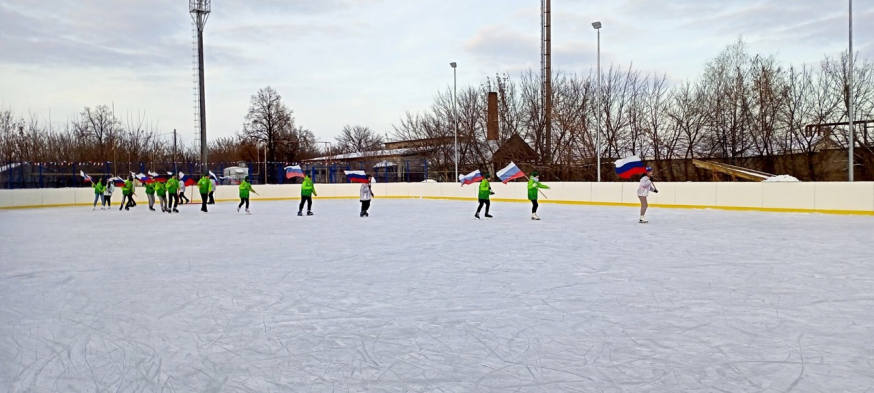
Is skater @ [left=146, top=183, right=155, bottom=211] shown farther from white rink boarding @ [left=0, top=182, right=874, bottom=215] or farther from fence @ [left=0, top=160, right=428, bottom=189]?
white rink boarding @ [left=0, top=182, right=874, bottom=215]

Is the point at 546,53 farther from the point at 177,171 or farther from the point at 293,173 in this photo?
the point at 177,171

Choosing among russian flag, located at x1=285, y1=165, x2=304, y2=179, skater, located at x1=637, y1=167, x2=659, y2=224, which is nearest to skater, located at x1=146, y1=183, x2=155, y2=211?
russian flag, located at x1=285, y1=165, x2=304, y2=179

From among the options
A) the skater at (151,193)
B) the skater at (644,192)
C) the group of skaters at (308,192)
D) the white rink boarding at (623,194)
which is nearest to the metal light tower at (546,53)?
the white rink boarding at (623,194)

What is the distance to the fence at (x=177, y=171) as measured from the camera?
2634 centimetres

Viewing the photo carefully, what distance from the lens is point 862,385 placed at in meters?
3.37

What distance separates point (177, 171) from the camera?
30.1m

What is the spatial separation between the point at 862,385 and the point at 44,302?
6737 mm

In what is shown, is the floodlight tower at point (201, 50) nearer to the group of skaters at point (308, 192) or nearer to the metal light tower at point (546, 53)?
the group of skaters at point (308, 192)

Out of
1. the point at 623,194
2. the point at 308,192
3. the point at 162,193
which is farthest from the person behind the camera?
the point at 623,194

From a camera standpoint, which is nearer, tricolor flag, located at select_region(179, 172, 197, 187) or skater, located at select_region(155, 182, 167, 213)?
skater, located at select_region(155, 182, 167, 213)

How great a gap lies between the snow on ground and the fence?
62.8 feet

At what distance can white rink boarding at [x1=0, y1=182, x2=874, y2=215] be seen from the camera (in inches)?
666

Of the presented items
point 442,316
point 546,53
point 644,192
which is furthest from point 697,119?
point 442,316

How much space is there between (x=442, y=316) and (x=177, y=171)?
28194 millimetres
